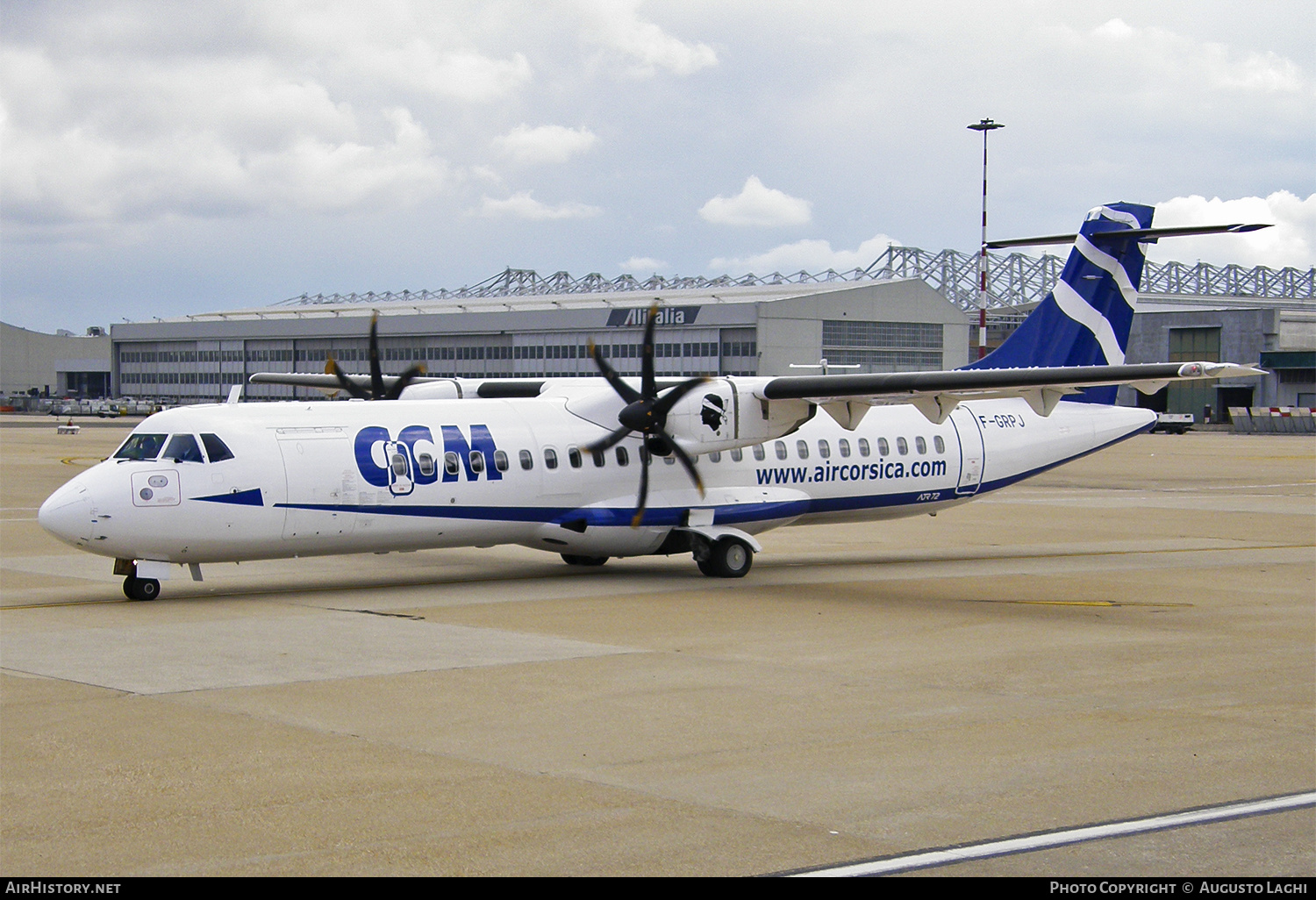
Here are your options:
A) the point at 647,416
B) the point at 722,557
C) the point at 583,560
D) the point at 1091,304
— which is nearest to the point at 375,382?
the point at 583,560

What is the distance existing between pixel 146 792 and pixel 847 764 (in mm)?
4721

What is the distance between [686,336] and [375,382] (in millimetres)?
72613

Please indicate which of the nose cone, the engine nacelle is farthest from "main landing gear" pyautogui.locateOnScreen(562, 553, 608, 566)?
the nose cone

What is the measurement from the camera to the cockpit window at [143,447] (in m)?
17.7

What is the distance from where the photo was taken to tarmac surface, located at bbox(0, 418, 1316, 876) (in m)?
7.54

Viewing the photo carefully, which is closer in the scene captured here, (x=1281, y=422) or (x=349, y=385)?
(x=349, y=385)

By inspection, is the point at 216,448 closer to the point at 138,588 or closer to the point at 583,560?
the point at 138,588

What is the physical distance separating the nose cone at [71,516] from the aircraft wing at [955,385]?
387 inches

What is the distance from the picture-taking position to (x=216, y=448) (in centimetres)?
1792

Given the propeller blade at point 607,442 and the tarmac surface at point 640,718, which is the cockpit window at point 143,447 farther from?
the propeller blade at point 607,442

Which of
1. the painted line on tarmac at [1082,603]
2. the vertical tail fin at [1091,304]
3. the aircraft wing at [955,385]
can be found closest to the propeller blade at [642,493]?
the aircraft wing at [955,385]

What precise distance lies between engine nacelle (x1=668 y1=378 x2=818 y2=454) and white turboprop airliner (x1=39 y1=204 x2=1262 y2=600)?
1.3 inches

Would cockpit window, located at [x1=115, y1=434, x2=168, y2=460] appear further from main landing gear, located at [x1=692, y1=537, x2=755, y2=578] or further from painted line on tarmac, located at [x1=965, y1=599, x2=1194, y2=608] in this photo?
painted line on tarmac, located at [x1=965, y1=599, x2=1194, y2=608]
